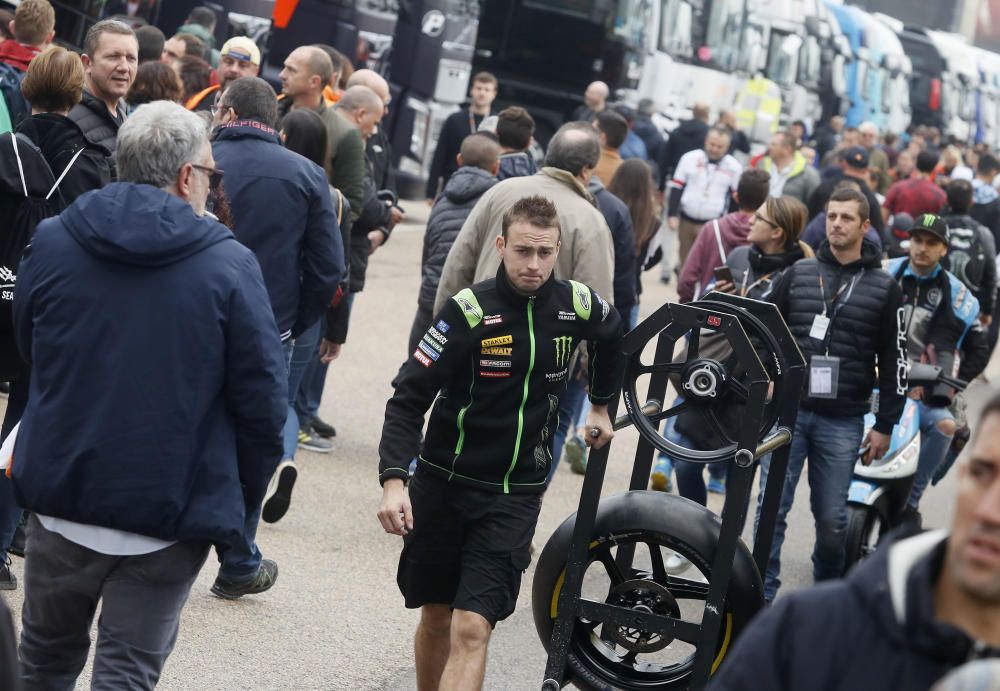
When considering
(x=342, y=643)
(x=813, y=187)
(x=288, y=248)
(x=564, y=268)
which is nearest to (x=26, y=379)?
(x=288, y=248)

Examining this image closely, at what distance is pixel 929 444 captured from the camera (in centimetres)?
844

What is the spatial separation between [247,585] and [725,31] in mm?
23738

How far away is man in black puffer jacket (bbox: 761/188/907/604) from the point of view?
6598 millimetres

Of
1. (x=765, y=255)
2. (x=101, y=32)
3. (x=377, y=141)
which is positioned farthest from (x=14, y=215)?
(x=377, y=141)

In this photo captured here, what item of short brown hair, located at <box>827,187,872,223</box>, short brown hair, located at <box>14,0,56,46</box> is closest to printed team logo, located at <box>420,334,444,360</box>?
short brown hair, located at <box>827,187,872,223</box>

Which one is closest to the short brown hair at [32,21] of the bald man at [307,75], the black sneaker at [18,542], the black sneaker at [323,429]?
the bald man at [307,75]

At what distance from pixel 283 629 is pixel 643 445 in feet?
4.80

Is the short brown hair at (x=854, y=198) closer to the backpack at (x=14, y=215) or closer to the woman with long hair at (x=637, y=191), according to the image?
the woman with long hair at (x=637, y=191)

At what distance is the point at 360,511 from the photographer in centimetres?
757

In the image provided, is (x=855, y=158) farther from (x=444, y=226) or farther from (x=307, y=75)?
(x=307, y=75)

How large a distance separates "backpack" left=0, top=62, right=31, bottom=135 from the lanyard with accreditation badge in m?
3.61

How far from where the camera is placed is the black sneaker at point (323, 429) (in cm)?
888

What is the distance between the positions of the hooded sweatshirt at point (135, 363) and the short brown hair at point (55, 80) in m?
2.15

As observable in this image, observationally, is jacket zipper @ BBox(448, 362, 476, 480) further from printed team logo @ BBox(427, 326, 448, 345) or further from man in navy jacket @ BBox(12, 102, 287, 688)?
man in navy jacket @ BBox(12, 102, 287, 688)
